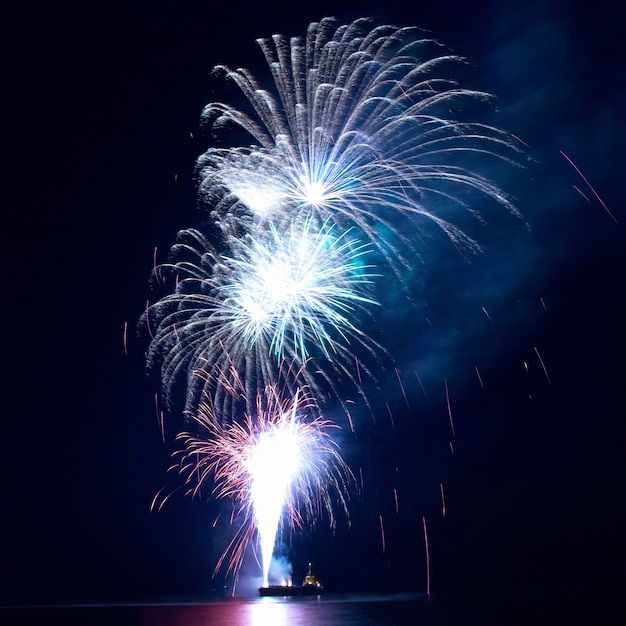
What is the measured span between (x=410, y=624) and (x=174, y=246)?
24686 millimetres

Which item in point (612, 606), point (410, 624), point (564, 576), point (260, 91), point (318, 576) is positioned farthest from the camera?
point (564, 576)

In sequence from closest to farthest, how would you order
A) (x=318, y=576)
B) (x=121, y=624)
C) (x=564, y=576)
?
(x=121, y=624) → (x=318, y=576) → (x=564, y=576)

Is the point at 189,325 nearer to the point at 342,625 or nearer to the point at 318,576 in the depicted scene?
the point at 342,625

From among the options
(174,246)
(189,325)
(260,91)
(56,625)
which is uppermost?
(260,91)

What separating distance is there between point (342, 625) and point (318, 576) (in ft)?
216

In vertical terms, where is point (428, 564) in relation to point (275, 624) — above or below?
above

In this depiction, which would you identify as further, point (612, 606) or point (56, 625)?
point (612, 606)

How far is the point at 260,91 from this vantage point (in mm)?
26062

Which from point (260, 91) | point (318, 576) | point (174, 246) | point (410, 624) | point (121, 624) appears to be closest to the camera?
point (260, 91)

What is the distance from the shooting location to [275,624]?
129 ft

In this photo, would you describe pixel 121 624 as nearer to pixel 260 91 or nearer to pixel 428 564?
pixel 260 91

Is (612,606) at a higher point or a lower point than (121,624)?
higher

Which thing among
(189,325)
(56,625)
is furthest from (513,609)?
(189,325)

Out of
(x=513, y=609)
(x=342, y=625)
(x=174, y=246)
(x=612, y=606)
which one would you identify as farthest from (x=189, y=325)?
(x=612, y=606)
